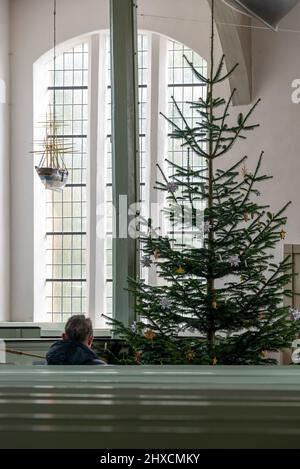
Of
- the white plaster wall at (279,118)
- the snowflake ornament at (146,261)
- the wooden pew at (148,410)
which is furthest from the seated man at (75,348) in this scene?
the white plaster wall at (279,118)

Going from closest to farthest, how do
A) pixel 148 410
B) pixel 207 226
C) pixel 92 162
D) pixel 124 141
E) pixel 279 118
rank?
pixel 148 410 → pixel 207 226 → pixel 124 141 → pixel 279 118 → pixel 92 162

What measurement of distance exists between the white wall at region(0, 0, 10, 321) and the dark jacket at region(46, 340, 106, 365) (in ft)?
32.3

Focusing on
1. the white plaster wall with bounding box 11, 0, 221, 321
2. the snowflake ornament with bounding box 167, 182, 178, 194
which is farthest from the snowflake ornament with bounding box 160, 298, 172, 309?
the white plaster wall with bounding box 11, 0, 221, 321

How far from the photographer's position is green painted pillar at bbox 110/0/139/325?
8.13 metres

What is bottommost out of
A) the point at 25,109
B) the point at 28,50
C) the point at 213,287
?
the point at 213,287

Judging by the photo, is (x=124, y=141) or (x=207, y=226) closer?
(x=207, y=226)

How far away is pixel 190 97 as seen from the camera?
14500 millimetres

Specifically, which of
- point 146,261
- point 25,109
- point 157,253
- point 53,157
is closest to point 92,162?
point 53,157

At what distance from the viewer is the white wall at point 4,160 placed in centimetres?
1439

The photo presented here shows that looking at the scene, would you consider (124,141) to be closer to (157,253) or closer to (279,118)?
(279,118)

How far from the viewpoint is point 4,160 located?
47.5 feet

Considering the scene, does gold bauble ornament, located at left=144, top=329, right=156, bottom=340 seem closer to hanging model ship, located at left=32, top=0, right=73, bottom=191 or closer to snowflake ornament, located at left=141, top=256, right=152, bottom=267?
snowflake ornament, located at left=141, top=256, right=152, bottom=267

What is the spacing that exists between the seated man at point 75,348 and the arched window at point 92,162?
888cm

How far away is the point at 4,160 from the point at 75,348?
1020cm
